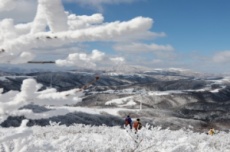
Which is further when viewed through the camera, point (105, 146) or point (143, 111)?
point (143, 111)

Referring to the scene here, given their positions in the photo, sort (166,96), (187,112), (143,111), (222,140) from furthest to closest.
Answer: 1. (166,96)
2. (187,112)
3. (143,111)
4. (222,140)

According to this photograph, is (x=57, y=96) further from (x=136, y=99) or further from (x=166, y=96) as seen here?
(x=166, y=96)

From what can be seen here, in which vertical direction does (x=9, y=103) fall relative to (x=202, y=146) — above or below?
above

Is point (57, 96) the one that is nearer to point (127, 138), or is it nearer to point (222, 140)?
point (127, 138)

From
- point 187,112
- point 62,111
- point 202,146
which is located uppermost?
point 62,111

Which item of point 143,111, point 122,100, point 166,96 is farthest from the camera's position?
point 166,96

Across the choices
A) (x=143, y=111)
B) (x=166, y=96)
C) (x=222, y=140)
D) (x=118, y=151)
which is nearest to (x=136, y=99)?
(x=166, y=96)

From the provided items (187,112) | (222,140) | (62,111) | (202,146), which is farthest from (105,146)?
(187,112)

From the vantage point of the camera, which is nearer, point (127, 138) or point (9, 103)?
point (9, 103)

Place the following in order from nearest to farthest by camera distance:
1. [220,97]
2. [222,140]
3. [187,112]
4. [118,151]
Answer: [118,151], [222,140], [187,112], [220,97]
